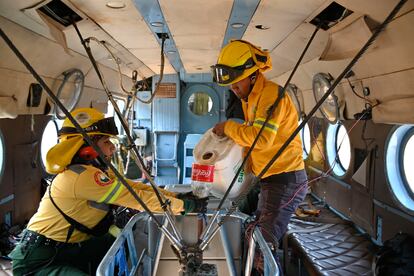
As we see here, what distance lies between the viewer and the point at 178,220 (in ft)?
10.3

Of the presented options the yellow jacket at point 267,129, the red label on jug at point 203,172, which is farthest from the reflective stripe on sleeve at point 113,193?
the yellow jacket at point 267,129

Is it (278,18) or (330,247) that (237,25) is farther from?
(330,247)

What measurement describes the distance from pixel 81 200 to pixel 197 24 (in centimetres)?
178

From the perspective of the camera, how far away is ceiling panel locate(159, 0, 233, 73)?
8.75 feet

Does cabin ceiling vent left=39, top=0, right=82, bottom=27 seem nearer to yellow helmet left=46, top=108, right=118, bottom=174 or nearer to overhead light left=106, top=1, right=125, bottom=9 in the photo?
overhead light left=106, top=1, right=125, bottom=9

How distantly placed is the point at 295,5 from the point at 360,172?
2.72 m

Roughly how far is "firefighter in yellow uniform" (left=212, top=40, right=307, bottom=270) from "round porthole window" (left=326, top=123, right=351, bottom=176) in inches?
98.6

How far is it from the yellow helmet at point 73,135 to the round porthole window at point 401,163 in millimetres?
2900

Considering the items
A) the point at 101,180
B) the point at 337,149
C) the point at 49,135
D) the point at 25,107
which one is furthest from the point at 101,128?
the point at 337,149

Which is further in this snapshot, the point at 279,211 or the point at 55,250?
the point at 279,211

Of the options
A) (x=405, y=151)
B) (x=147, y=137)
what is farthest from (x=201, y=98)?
(x=405, y=151)

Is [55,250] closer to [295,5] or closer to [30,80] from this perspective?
[30,80]

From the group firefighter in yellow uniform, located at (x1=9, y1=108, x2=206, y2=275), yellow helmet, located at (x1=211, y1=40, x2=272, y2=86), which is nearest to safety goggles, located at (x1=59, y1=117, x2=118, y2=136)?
firefighter in yellow uniform, located at (x1=9, y1=108, x2=206, y2=275)

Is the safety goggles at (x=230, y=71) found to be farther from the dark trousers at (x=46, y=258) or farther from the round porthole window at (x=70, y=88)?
the round porthole window at (x=70, y=88)
